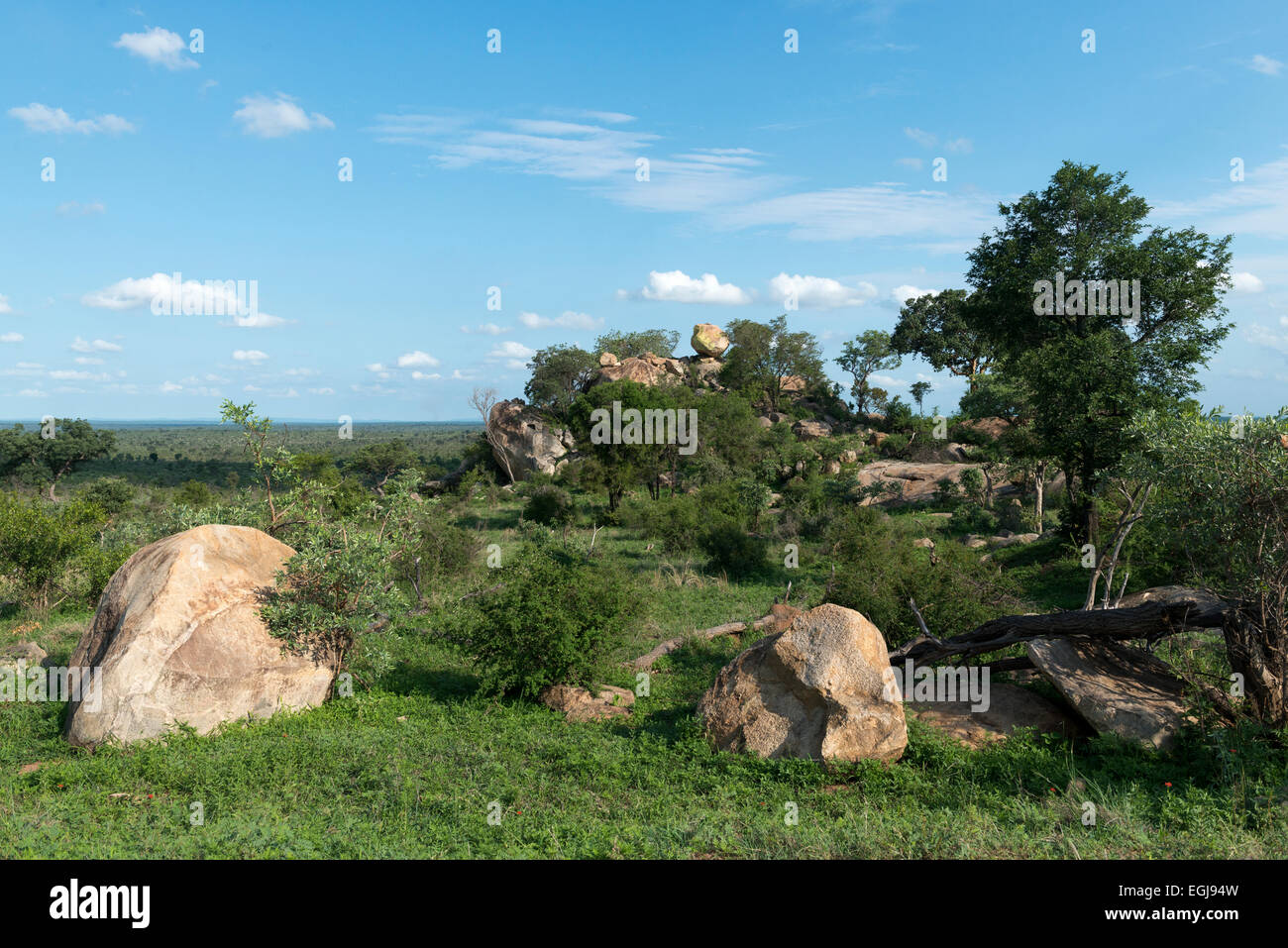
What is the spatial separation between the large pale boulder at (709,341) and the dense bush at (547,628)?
46.7 meters

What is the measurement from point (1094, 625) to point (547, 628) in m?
6.86

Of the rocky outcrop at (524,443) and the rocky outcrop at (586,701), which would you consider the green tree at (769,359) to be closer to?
the rocky outcrop at (524,443)

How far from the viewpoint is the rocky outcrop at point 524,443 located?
4072 cm

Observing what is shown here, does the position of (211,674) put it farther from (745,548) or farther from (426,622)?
(745,548)

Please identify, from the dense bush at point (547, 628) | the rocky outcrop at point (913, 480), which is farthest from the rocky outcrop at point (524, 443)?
the dense bush at point (547, 628)

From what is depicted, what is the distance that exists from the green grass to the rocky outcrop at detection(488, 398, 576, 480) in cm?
3072

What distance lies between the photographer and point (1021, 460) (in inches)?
1124

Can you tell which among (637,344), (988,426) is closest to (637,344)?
(637,344)

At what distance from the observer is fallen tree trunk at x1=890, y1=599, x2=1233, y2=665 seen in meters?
8.91

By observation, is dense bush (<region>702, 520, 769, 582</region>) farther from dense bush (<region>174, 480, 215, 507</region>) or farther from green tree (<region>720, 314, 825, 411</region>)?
green tree (<region>720, 314, 825, 411</region>)

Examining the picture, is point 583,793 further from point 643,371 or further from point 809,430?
point 643,371

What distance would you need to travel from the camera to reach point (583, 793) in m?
7.44

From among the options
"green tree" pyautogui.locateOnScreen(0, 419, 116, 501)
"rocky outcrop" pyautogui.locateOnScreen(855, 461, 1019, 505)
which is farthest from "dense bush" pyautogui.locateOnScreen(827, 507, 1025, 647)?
"green tree" pyautogui.locateOnScreen(0, 419, 116, 501)
